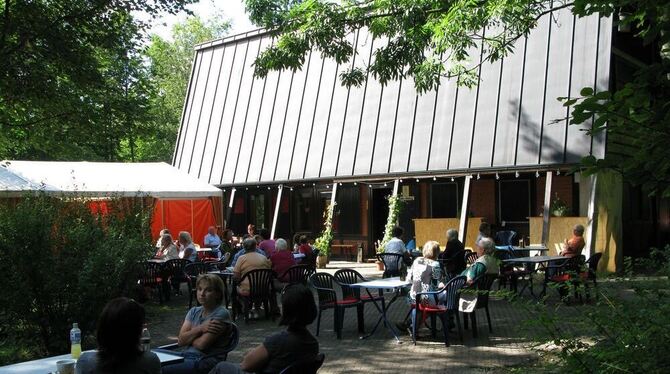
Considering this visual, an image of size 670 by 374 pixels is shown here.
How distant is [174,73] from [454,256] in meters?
38.3

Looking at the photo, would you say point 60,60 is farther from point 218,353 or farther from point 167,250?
point 218,353

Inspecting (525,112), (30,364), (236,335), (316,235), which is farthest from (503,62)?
(30,364)

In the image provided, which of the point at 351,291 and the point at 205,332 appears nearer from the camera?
the point at 205,332

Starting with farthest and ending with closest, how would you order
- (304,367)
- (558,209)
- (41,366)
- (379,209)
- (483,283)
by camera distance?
(379,209) → (558,209) → (483,283) → (41,366) → (304,367)

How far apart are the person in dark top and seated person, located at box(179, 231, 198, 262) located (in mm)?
9134

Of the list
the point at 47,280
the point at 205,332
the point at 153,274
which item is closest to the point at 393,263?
the point at 153,274

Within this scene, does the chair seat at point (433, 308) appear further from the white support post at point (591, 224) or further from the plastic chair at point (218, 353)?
the white support post at point (591, 224)

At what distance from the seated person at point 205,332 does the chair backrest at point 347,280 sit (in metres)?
4.03

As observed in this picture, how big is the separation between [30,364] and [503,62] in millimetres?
15427

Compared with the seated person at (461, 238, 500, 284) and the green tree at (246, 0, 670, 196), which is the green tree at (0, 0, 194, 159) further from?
the seated person at (461, 238, 500, 284)

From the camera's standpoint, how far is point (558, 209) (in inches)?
647

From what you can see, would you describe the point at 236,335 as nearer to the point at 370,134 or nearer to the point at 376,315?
the point at 376,315

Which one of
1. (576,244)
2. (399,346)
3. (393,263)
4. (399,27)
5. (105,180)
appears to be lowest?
(399,346)

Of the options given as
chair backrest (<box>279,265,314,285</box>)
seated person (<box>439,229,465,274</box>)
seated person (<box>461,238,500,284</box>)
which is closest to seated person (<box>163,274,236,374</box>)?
seated person (<box>461,238,500,284</box>)
